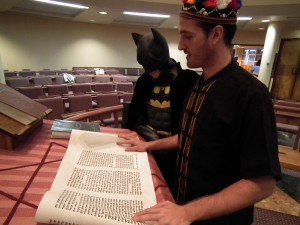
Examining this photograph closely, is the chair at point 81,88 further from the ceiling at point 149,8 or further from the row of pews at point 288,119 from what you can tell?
the row of pews at point 288,119

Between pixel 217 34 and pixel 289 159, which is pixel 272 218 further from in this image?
pixel 217 34

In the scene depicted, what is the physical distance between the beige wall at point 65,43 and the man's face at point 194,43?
1069 cm

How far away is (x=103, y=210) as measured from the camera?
0.49 metres

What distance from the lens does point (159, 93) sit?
5.08 feet

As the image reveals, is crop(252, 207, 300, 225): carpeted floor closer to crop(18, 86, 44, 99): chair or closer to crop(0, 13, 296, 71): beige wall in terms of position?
crop(18, 86, 44, 99): chair

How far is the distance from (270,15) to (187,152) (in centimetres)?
771

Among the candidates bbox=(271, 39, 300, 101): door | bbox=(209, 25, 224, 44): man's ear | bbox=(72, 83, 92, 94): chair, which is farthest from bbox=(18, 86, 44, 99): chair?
bbox=(271, 39, 300, 101): door

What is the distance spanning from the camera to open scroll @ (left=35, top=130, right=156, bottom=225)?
455 mm

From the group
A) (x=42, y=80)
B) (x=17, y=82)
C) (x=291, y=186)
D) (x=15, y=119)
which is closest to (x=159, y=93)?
(x=15, y=119)

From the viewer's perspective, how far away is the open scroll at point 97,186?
0.45 metres

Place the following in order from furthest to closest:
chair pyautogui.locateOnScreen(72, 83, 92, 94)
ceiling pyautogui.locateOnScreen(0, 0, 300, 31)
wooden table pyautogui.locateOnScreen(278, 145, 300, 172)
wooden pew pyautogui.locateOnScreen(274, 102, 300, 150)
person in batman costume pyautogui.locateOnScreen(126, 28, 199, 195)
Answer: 1. ceiling pyautogui.locateOnScreen(0, 0, 300, 31)
2. chair pyautogui.locateOnScreen(72, 83, 92, 94)
3. wooden pew pyautogui.locateOnScreen(274, 102, 300, 150)
4. wooden table pyautogui.locateOnScreen(278, 145, 300, 172)
5. person in batman costume pyautogui.locateOnScreen(126, 28, 199, 195)

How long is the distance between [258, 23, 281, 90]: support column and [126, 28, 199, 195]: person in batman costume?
790 cm

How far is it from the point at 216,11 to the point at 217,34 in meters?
0.07

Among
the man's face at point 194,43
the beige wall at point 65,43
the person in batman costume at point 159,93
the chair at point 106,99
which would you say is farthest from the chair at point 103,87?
the beige wall at point 65,43
